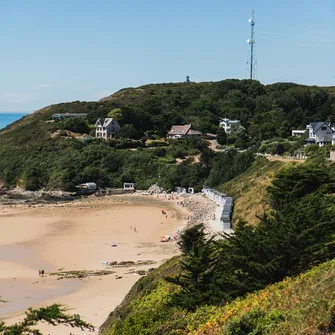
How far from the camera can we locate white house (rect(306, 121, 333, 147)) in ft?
157

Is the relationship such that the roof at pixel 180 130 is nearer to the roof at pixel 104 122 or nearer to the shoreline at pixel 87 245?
the roof at pixel 104 122

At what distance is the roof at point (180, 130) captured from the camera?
72.0 m

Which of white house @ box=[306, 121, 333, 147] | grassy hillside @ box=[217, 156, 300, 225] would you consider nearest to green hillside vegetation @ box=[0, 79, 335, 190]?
grassy hillside @ box=[217, 156, 300, 225]

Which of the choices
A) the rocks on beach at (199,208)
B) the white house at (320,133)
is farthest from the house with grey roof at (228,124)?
the rocks on beach at (199,208)

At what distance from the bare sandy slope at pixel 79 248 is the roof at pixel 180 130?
778 inches

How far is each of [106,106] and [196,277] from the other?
7253cm

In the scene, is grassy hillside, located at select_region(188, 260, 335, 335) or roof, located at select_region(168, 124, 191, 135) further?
roof, located at select_region(168, 124, 191, 135)

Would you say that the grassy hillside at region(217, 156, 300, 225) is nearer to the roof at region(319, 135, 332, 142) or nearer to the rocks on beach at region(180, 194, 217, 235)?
the rocks on beach at region(180, 194, 217, 235)

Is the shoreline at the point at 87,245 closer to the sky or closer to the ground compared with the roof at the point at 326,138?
closer to the ground

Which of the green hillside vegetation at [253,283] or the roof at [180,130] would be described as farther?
the roof at [180,130]

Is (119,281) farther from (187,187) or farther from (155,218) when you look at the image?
(187,187)

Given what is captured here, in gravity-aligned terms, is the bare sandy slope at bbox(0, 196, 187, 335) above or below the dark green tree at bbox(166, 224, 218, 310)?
below

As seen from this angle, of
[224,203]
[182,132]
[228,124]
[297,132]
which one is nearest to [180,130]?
[182,132]

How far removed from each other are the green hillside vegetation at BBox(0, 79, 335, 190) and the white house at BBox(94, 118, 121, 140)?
1.46m
